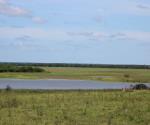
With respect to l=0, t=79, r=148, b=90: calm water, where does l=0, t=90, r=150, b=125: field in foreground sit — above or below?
above

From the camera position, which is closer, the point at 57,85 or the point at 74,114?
the point at 74,114

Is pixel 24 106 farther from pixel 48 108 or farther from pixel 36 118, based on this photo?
pixel 36 118

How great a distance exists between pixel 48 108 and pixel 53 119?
12.3 ft

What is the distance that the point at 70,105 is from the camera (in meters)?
22.2

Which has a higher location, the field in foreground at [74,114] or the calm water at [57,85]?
the field in foreground at [74,114]

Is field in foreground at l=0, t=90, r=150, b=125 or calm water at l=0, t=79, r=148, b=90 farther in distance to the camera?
calm water at l=0, t=79, r=148, b=90

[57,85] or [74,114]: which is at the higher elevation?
[74,114]

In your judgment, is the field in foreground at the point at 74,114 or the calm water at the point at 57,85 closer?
the field in foreground at the point at 74,114

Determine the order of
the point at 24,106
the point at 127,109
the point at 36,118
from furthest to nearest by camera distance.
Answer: the point at 24,106 → the point at 127,109 → the point at 36,118

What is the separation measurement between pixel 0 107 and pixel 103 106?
4822 mm

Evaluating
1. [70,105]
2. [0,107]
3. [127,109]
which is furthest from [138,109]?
[0,107]

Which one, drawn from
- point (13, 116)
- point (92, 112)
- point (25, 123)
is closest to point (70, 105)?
point (92, 112)

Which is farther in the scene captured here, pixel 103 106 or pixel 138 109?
pixel 103 106

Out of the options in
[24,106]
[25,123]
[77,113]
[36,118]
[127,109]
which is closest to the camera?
[25,123]
